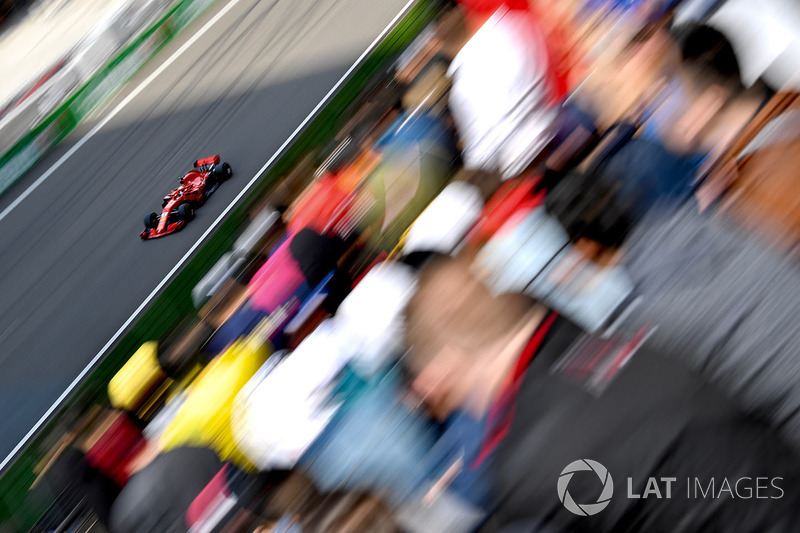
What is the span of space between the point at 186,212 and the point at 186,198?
10cm

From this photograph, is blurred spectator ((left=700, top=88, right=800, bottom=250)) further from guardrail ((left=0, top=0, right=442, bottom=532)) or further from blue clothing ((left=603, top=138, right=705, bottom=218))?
guardrail ((left=0, top=0, right=442, bottom=532))

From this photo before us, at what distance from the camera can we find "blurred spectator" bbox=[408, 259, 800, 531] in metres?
1.09

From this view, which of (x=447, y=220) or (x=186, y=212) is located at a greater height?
(x=186, y=212)

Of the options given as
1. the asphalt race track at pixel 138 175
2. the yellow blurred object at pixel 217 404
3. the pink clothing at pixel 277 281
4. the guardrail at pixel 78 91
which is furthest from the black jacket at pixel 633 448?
the guardrail at pixel 78 91

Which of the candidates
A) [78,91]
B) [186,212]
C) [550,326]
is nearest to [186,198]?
[186,212]

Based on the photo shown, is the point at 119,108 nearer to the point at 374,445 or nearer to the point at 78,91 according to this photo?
the point at 78,91

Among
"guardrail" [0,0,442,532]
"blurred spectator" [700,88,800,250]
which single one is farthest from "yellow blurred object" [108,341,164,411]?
"blurred spectator" [700,88,800,250]

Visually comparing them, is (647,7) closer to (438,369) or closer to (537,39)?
(537,39)

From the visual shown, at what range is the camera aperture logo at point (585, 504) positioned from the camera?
1.15 m

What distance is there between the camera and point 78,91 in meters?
6.39

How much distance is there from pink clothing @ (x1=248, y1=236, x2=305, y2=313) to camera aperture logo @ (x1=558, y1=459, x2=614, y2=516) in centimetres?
113

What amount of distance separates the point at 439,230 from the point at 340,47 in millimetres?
3628

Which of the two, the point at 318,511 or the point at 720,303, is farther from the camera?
the point at 318,511

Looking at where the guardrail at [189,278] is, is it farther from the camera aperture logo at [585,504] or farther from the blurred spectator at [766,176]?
the blurred spectator at [766,176]
